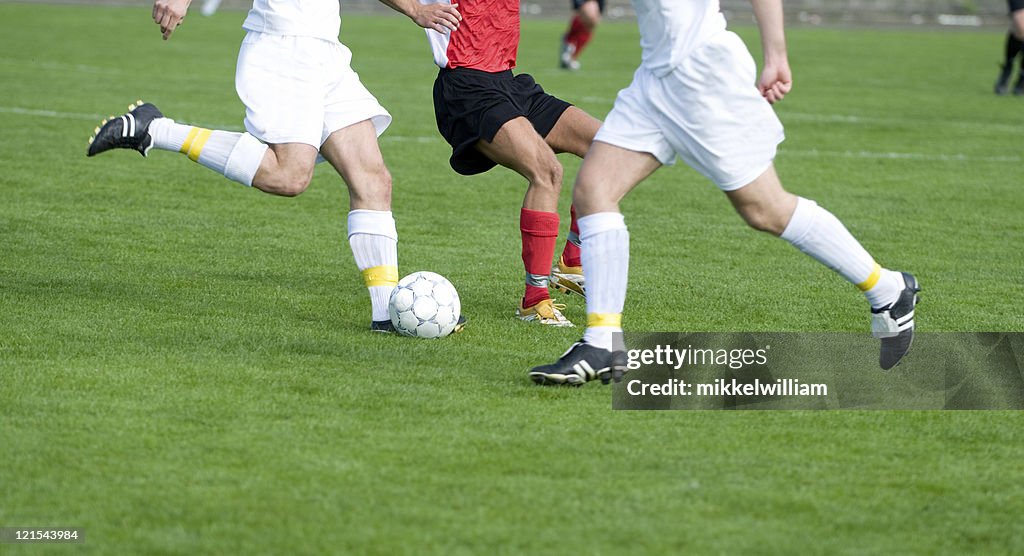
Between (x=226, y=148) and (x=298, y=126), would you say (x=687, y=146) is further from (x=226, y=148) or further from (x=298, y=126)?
(x=226, y=148)

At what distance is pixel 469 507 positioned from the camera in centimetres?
366

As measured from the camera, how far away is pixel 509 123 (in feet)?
20.4

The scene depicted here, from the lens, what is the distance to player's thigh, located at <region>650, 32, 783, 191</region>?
187 inches

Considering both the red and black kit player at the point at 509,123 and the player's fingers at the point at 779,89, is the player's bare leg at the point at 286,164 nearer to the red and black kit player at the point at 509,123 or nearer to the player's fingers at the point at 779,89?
the red and black kit player at the point at 509,123

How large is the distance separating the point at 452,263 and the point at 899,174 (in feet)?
15.8

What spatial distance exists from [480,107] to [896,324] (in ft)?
6.94

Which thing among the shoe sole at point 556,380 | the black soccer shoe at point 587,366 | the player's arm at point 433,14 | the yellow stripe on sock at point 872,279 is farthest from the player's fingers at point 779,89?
the player's arm at point 433,14

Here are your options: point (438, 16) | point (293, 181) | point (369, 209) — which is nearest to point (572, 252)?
point (369, 209)

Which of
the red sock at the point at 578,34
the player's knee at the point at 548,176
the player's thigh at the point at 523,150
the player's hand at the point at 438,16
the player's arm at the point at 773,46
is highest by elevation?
the player's arm at the point at 773,46

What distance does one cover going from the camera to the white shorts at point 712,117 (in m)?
4.76

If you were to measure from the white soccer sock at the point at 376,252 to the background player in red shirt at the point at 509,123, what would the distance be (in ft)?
1.97

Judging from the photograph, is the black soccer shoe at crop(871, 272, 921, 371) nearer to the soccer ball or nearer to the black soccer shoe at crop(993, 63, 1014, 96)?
the soccer ball

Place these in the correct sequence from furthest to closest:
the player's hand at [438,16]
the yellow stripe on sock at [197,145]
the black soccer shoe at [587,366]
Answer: the player's hand at [438,16]
the yellow stripe on sock at [197,145]
the black soccer shoe at [587,366]

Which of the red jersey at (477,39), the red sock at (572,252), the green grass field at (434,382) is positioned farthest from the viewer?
the red sock at (572,252)
